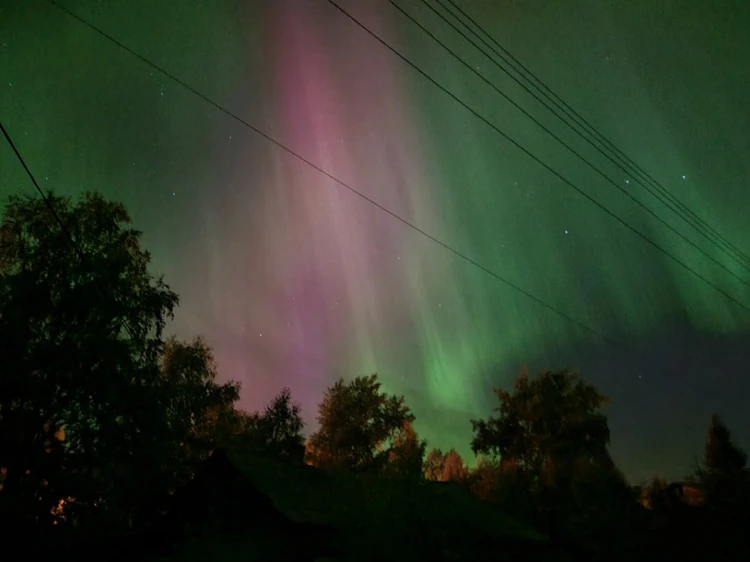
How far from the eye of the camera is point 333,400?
51.4 m

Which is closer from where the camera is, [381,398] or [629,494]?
[629,494]

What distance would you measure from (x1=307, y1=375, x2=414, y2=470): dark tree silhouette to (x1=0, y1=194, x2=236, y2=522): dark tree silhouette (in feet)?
88.0

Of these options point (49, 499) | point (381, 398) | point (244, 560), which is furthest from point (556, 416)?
point (244, 560)

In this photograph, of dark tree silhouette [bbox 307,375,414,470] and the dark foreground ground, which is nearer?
the dark foreground ground

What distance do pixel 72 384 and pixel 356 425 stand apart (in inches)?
1243

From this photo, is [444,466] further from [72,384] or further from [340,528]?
[340,528]

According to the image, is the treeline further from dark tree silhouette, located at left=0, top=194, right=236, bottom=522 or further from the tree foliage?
the tree foliage

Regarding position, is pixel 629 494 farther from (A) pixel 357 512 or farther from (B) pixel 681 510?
(A) pixel 357 512

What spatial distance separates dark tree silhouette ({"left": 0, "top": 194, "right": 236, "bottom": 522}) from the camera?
2023 centimetres

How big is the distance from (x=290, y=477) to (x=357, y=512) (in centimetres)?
202

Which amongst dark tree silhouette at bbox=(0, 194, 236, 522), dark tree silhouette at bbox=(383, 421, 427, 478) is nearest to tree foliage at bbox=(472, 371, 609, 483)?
dark tree silhouette at bbox=(383, 421, 427, 478)

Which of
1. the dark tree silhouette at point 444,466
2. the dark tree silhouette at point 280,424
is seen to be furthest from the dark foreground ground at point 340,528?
the dark tree silhouette at point 444,466

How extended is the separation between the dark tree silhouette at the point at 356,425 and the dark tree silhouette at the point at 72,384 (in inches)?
1055

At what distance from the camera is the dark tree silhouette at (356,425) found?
48.5 m
